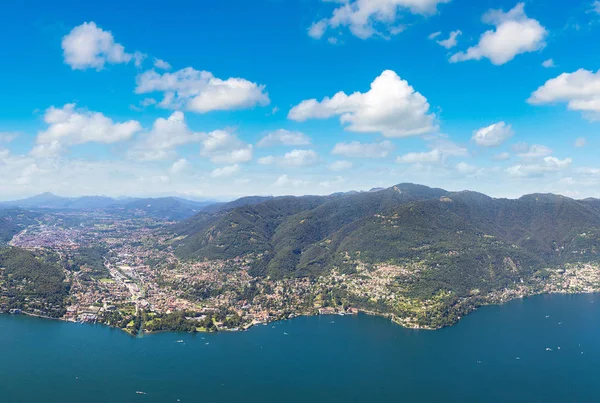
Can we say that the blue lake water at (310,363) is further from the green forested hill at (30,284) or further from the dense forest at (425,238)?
the dense forest at (425,238)

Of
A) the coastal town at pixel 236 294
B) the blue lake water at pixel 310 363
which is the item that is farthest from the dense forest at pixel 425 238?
the blue lake water at pixel 310 363

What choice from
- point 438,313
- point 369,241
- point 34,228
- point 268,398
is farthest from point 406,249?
point 34,228

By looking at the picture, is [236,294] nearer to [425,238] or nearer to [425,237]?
[425,238]

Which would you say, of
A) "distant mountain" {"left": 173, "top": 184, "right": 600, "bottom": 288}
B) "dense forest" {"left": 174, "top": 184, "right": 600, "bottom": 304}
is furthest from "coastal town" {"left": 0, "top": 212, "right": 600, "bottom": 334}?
"distant mountain" {"left": 173, "top": 184, "right": 600, "bottom": 288}

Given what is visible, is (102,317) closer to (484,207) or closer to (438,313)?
(438,313)

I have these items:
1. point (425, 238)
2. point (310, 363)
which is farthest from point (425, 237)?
point (310, 363)
